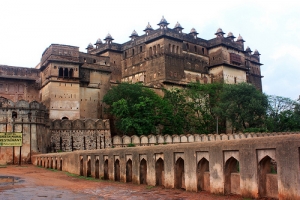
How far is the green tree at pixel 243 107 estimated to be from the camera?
40.7 m

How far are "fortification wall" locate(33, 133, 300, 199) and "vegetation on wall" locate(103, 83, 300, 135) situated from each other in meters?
21.7

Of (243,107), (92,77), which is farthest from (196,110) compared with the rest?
(92,77)

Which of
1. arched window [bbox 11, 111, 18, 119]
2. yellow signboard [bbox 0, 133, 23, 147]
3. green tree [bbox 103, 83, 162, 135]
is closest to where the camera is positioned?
yellow signboard [bbox 0, 133, 23, 147]

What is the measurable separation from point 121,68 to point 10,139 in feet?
105

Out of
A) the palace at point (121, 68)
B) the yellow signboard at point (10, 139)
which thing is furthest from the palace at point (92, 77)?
the yellow signboard at point (10, 139)

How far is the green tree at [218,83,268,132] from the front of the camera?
4069 centimetres

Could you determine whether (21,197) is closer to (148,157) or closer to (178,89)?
(148,157)

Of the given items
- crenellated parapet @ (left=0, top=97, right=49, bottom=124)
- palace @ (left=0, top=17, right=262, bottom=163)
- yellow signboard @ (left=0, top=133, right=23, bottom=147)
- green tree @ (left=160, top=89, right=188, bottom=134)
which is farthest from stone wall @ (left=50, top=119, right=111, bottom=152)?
green tree @ (left=160, top=89, right=188, bottom=134)

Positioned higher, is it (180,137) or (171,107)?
(171,107)

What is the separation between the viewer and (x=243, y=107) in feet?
137

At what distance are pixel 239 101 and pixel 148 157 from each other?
31367mm

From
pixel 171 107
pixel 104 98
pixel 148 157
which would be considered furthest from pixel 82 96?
pixel 148 157

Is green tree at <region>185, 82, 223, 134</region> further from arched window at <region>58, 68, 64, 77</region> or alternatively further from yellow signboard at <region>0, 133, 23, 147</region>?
yellow signboard at <region>0, 133, 23, 147</region>

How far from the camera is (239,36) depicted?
6247 cm
